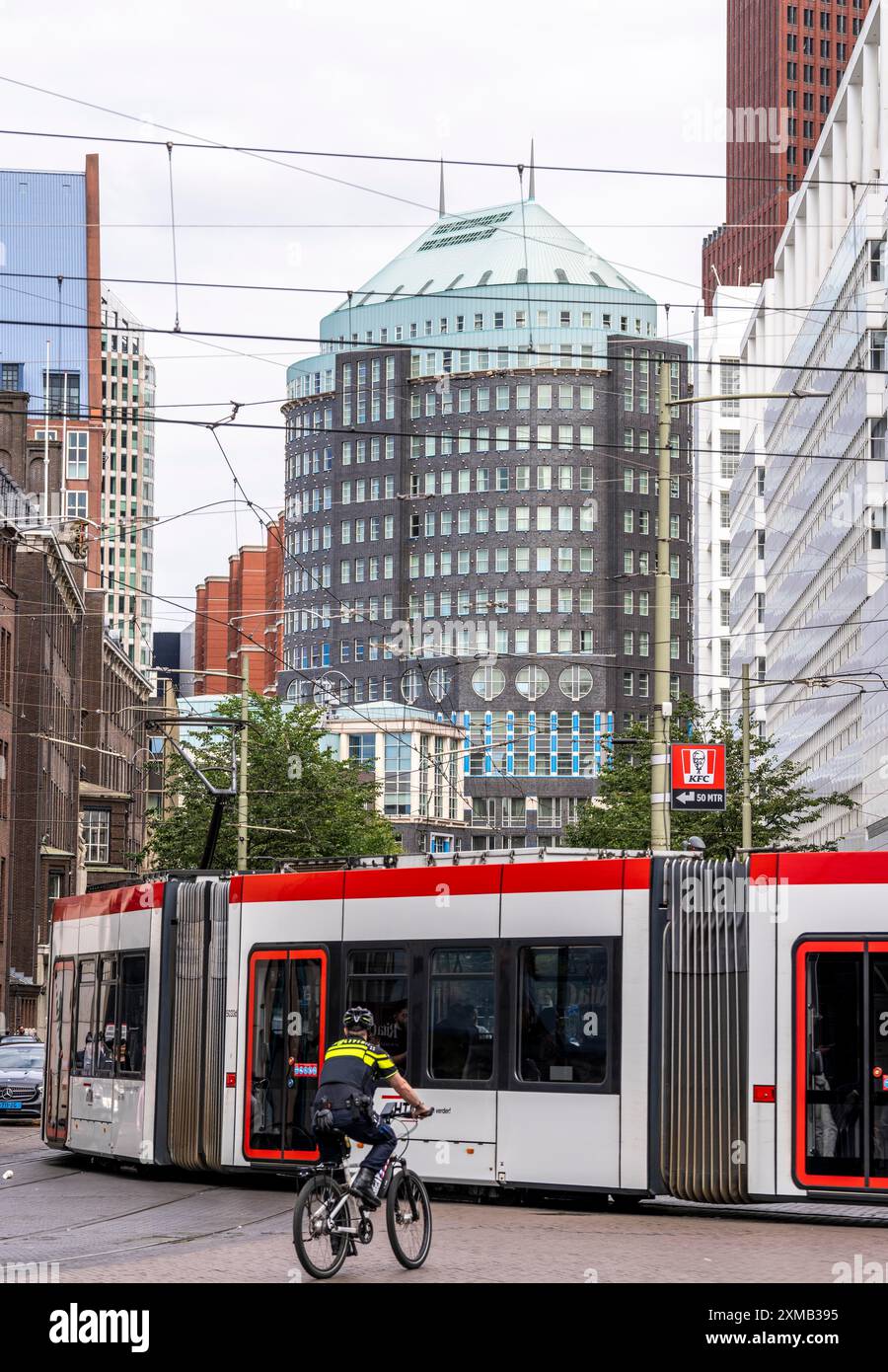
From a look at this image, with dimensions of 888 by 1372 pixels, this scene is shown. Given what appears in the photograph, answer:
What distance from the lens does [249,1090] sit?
73.3 ft

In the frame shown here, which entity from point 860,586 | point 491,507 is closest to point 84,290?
point 491,507

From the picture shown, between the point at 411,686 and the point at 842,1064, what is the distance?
130913 millimetres

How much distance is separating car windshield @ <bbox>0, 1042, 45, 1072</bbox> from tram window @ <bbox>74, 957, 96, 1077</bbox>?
14747 mm

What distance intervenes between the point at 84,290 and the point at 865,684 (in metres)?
75.3

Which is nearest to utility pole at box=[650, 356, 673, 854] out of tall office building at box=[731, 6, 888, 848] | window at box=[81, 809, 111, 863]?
tall office building at box=[731, 6, 888, 848]

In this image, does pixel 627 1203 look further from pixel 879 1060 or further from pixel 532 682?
pixel 532 682

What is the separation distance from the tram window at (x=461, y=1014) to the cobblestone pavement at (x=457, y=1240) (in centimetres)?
128

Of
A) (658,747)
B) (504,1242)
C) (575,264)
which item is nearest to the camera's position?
(504,1242)

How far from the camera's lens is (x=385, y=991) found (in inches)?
837

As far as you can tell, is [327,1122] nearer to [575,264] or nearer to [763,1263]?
[763,1263]

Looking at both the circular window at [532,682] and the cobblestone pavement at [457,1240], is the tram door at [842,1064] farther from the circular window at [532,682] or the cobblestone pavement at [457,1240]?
the circular window at [532,682]

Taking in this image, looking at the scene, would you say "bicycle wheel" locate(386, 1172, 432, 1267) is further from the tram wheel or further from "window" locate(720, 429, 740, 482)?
"window" locate(720, 429, 740, 482)
